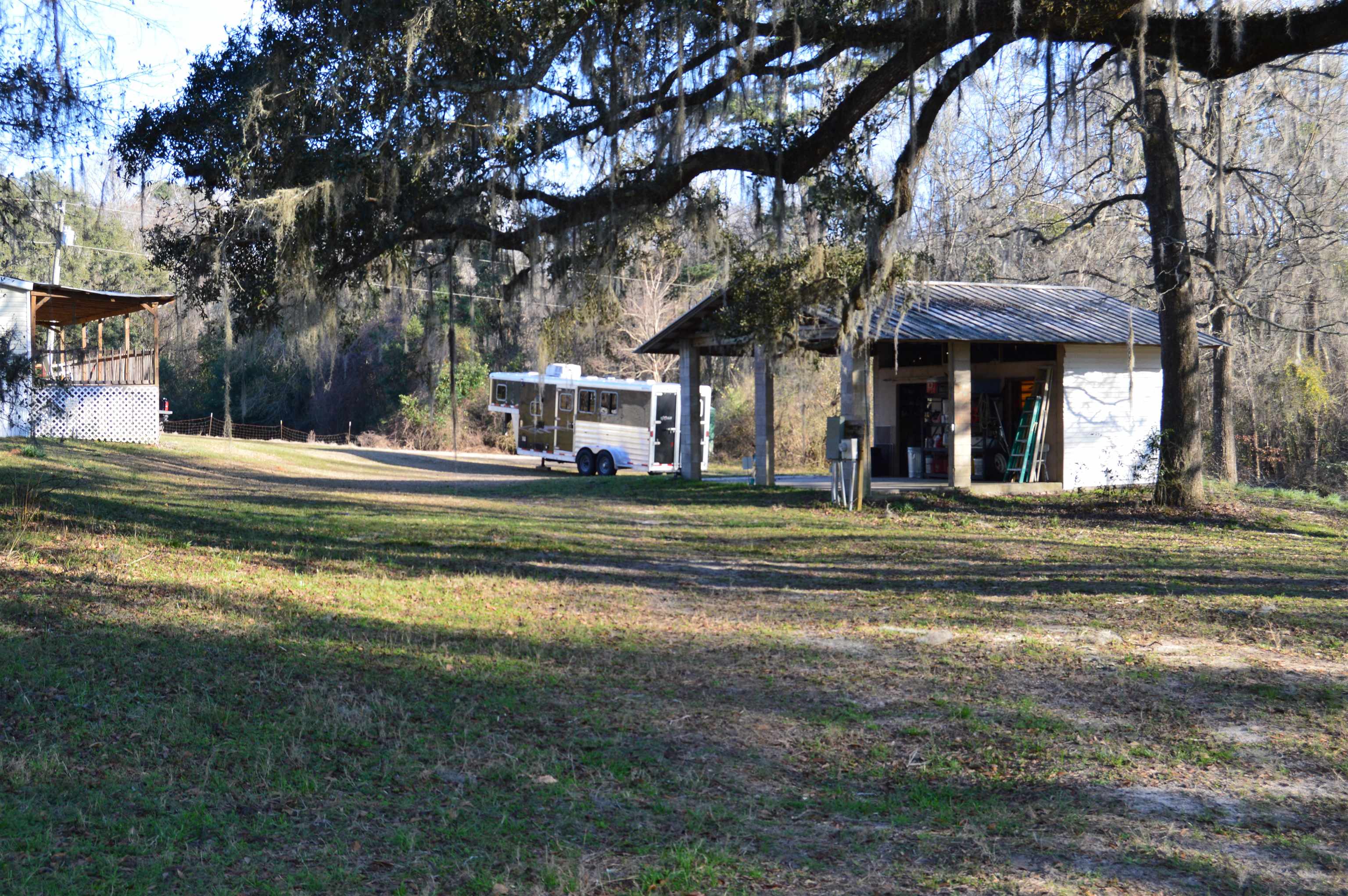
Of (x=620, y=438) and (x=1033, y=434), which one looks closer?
(x=1033, y=434)

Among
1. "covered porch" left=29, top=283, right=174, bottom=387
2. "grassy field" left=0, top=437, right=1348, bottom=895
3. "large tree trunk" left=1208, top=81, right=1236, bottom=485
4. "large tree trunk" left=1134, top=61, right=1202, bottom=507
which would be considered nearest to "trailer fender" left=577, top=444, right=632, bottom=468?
"covered porch" left=29, top=283, right=174, bottom=387

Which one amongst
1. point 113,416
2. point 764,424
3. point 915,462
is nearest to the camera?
point 764,424

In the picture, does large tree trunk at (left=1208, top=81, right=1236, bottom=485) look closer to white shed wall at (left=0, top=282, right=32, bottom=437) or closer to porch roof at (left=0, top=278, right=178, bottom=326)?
porch roof at (left=0, top=278, right=178, bottom=326)

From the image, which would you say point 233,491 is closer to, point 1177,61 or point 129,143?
point 129,143

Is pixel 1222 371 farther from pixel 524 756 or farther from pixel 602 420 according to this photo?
pixel 524 756

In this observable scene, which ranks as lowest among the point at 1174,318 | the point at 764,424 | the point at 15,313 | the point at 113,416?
the point at 764,424

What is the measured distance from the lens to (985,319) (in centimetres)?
1956

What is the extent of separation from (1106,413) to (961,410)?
3.14m

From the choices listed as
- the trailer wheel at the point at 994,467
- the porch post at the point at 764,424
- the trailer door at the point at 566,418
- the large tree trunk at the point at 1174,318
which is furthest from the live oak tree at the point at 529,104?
the trailer door at the point at 566,418

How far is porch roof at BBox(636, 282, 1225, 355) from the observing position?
60.2ft

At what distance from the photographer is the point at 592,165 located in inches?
452

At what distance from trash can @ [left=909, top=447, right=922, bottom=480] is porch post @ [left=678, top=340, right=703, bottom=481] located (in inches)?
174

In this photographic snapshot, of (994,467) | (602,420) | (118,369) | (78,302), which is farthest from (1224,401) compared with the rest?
(118,369)

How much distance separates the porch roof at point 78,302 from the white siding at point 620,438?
10.4 m
